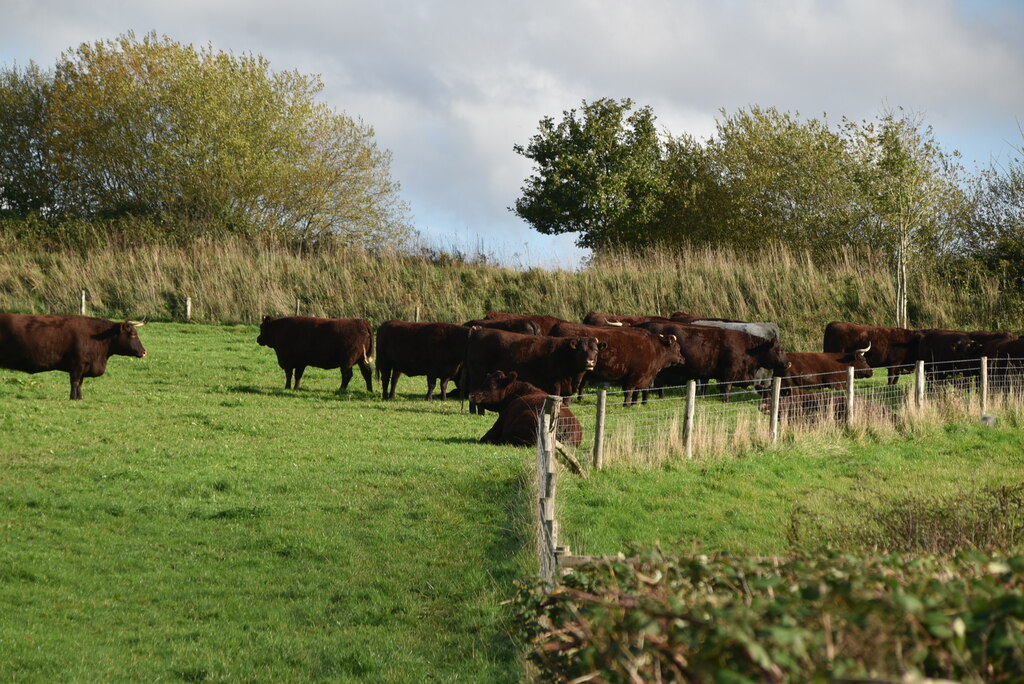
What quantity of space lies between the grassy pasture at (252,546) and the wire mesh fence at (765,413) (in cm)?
175

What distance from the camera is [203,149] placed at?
1984 inches

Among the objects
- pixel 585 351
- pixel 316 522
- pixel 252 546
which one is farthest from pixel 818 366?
pixel 252 546

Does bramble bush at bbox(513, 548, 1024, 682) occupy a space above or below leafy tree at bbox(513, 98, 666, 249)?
below

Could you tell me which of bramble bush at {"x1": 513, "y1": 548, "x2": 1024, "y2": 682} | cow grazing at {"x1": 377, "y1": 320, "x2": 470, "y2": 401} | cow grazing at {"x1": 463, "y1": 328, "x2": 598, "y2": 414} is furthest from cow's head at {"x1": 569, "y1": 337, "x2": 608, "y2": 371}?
bramble bush at {"x1": 513, "y1": 548, "x2": 1024, "y2": 682}

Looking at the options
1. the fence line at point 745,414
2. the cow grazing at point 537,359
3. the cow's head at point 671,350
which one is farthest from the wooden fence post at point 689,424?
the cow's head at point 671,350

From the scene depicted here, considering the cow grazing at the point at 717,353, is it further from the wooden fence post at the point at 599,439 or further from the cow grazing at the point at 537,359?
the wooden fence post at the point at 599,439

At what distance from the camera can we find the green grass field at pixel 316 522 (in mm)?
8617

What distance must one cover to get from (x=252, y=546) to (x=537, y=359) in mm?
10080

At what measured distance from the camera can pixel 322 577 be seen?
1023cm

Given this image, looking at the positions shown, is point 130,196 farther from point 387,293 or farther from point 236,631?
point 236,631

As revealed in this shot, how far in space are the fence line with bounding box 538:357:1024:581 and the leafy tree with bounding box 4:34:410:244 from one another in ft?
106

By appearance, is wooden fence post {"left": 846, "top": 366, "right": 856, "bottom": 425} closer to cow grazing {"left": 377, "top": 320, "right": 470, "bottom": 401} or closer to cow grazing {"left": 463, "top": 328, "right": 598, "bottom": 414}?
cow grazing {"left": 463, "top": 328, "right": 598, "bottom": 414}

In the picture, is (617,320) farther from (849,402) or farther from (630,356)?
(849,402)

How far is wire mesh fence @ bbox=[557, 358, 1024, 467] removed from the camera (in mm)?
14727
